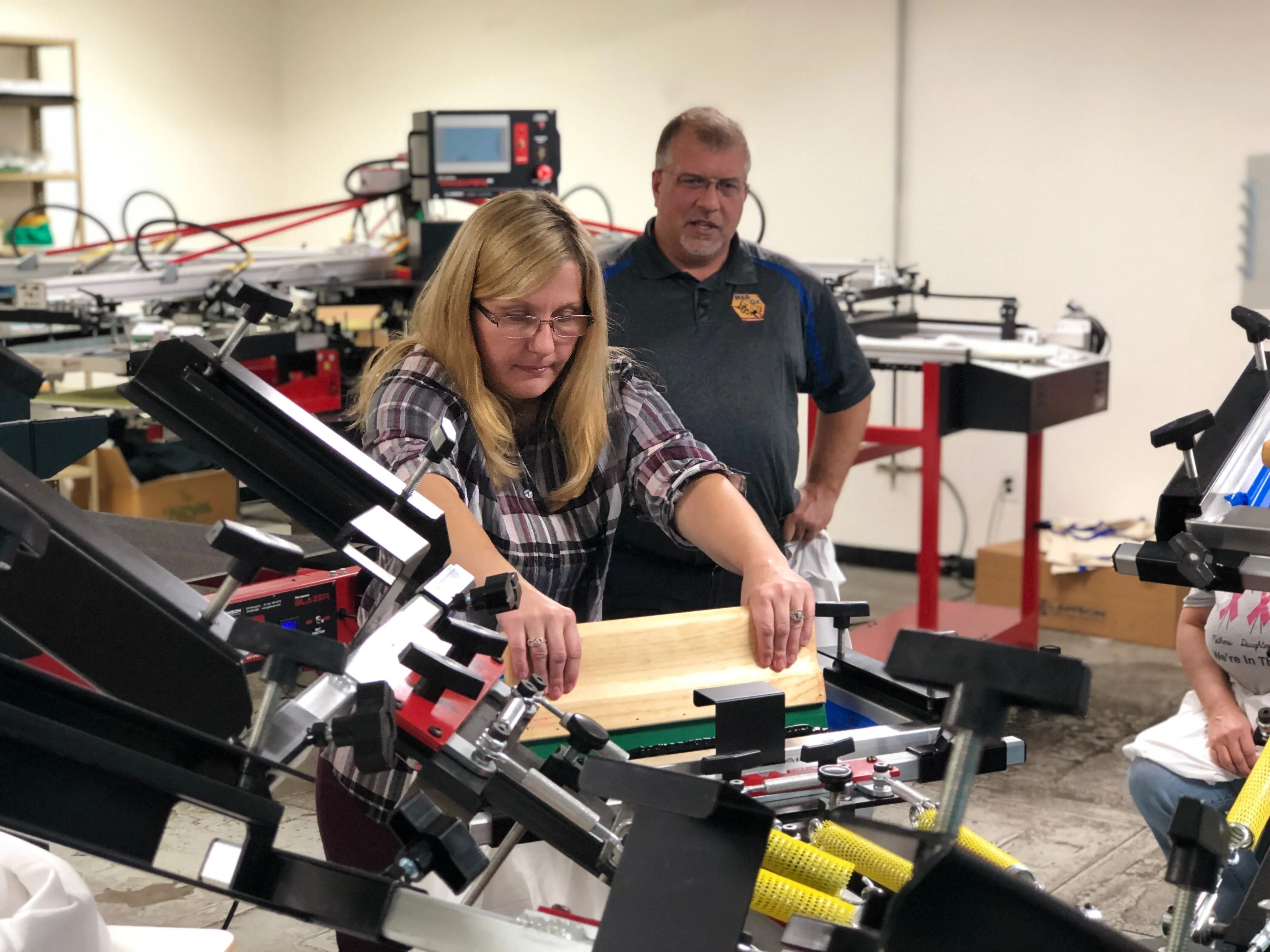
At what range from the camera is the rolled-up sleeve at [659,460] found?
154 cm

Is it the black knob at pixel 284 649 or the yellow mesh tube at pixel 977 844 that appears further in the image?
the yellow mesh tube at pixel 977 844

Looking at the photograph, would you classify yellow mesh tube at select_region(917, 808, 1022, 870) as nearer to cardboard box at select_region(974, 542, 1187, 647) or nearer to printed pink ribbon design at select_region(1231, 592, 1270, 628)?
printed pink ribbon design at select_region(1231, 592, 1270, 628)

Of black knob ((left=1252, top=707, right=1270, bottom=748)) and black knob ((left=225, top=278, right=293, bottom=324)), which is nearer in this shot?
black knob ((left=225, top=278, right=293, bottom=324))

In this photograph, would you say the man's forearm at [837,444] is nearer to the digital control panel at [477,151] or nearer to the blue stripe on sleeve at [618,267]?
the blue stripe on sleeve at [618,267]

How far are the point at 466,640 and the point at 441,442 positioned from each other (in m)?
0.14

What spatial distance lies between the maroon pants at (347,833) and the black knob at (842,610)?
466 mm

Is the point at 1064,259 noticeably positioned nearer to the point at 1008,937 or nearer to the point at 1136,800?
the point at 1136,800

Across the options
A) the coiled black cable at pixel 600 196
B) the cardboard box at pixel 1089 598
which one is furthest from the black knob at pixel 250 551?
the coiled black cable at pixel 600 196

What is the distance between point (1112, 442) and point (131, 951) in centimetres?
387

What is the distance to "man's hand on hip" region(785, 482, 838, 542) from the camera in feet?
8.67

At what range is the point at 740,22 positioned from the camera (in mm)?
5055

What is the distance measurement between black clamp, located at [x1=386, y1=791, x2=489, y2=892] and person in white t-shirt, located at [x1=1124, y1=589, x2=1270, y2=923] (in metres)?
1.24

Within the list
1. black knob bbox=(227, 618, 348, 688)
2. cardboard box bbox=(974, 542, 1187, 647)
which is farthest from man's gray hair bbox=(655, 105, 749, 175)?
cardboard box bbox=(974, 542, 1187, 647)

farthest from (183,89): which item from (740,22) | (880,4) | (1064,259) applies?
(1064,259)
